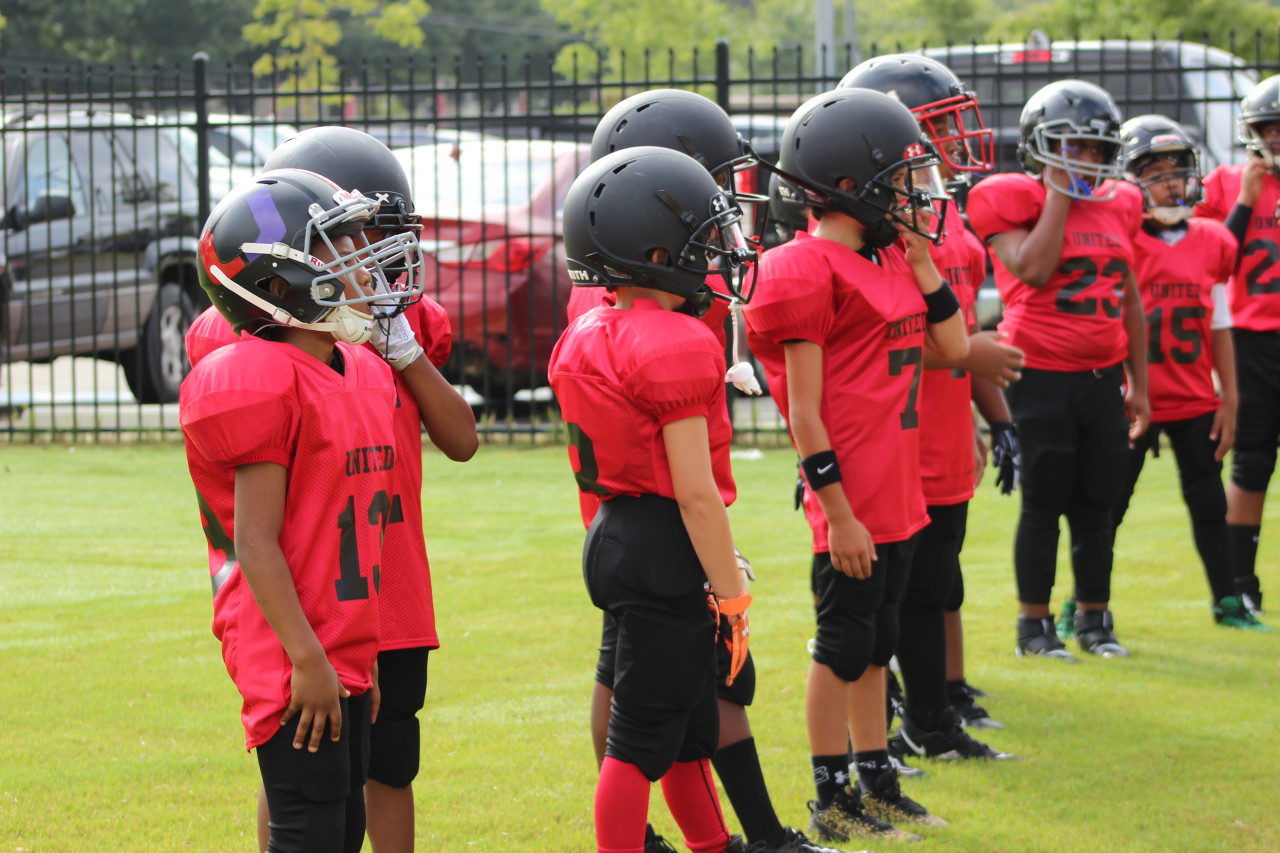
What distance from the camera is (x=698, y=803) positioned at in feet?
11.5

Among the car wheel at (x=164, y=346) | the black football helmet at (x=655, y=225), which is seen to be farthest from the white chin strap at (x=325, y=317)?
the car wheel at (x=164, y=346)

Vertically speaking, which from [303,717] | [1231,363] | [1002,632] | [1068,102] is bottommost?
[1002,632]

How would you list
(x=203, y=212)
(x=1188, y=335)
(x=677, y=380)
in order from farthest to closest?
1. (x=203, y=212)
2. (x=1188, y=335)
3. (x=677, y=380)

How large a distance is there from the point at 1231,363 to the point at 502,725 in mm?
3836

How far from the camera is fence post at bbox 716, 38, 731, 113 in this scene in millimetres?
11062

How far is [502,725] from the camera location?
4.74 m

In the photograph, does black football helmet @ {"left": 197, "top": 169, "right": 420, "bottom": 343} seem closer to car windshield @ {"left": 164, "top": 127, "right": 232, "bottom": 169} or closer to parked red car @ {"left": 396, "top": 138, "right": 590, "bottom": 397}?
parked red car @ {"left": 396, "top": 138, "right": 590, "bottom": 397}

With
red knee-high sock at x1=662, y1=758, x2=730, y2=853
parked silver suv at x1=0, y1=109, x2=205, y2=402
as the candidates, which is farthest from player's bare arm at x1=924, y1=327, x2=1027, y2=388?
parked silver suv at x1=0, y1=109, x2=205, y2=402

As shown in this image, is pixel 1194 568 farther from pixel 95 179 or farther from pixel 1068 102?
pixel 95 179

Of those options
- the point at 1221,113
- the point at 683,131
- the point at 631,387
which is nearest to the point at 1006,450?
the point at 683,131

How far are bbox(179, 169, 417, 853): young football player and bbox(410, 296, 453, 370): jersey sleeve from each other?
2.15ft

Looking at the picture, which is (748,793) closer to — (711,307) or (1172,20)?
→ (711,307)

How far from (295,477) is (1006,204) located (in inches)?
141

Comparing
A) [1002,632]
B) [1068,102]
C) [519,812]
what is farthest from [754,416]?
[519,812]
